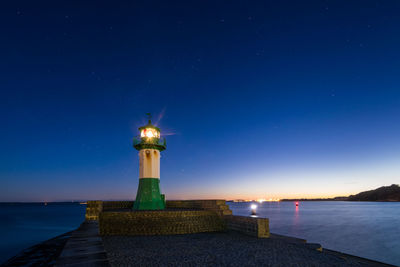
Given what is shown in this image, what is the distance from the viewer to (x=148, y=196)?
18.3 metres

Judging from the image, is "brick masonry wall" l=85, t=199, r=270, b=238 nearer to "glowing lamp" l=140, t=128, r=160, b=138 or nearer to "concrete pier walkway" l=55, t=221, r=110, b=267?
"concrete pier walkway" l=55, t=221, r=110, b=267

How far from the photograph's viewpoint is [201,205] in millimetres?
16797

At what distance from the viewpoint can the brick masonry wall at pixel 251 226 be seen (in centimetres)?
1204

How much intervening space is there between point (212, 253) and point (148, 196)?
10221 mm

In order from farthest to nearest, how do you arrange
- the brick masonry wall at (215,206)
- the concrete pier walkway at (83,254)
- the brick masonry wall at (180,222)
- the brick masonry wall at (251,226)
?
the brick masonry wall at (215,206) < the brick masonry wall at (180,222) < the brick masonry wall at (251,226) < the concrete pier walkway at (83,254)

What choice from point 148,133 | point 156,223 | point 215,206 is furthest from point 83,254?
point 148,133

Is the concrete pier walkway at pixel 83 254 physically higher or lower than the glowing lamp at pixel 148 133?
lower

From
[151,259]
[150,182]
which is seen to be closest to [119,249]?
[151,259]

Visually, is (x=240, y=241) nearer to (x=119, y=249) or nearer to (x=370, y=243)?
(x=119, y=249)

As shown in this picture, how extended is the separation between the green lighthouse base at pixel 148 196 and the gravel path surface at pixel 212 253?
615 cm

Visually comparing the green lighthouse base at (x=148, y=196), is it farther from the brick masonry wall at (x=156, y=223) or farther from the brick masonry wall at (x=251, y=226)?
the brick masonry wall at (x=251, y=226)

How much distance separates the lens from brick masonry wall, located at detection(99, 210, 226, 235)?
1324 cm

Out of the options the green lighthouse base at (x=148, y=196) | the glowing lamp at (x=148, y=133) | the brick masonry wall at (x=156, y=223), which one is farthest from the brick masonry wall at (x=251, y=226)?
the glowing lamp at (x=148, y=133)

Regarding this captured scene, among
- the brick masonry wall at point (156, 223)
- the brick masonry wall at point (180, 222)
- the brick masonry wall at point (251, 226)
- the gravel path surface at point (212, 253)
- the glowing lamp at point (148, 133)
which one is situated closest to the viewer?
the gravel path surface at point (212, 253)
